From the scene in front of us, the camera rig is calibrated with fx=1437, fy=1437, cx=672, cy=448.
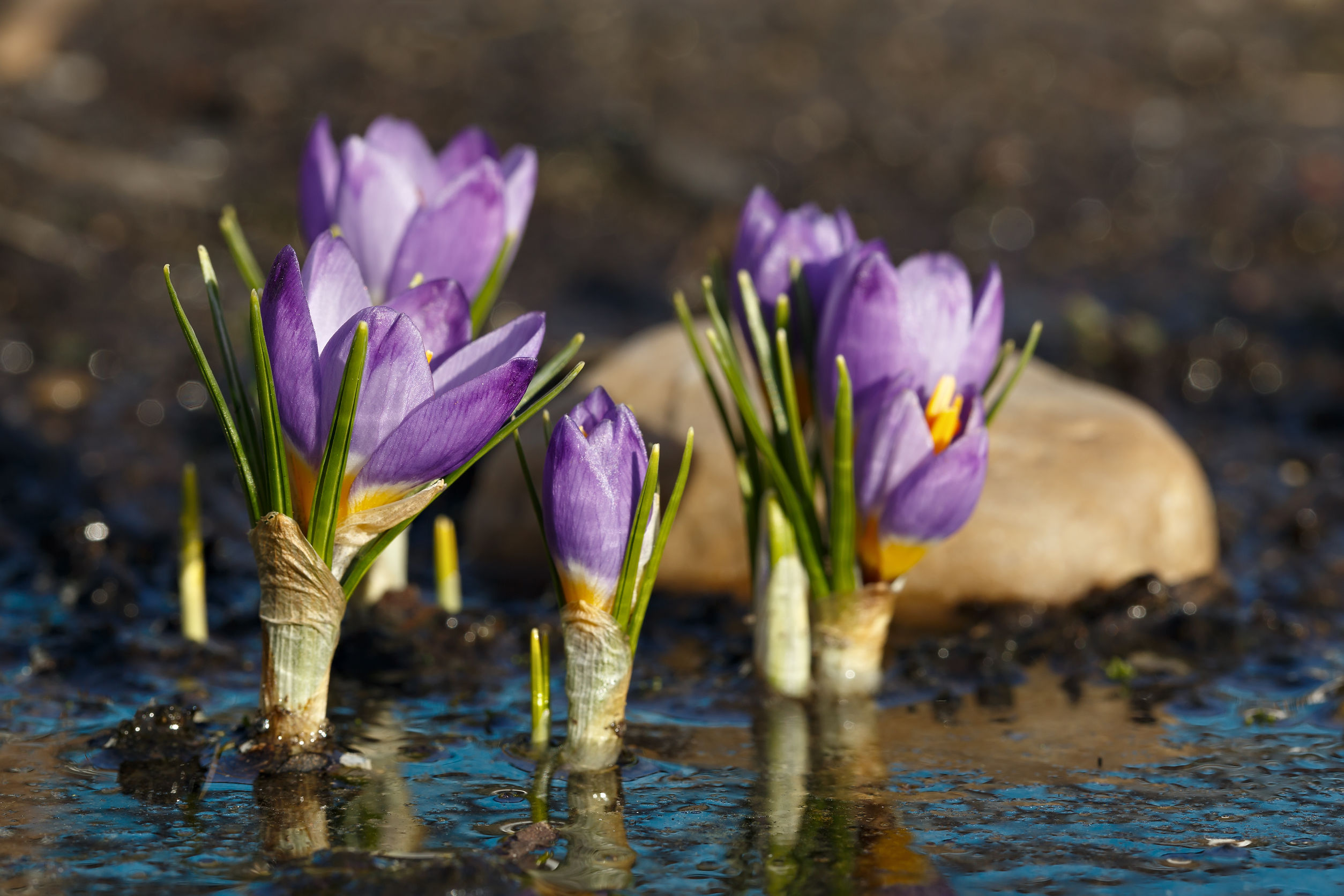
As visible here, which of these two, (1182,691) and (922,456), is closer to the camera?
(922,456)

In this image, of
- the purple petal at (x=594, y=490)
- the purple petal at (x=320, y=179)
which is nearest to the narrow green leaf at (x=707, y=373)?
the purple petal at (x=594, y=490)

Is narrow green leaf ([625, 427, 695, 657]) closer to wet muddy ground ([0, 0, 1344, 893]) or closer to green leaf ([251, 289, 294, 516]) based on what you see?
wet muddy ground ([0, 0, 1344, 893])

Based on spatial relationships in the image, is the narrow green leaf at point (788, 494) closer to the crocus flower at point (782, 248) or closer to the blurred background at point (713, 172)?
the crocus flower at point (782, 248)

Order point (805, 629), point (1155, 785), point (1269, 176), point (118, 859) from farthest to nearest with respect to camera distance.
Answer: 1. point (1269, 176)
2. point (805, 629)
3. point (1155, 785)
4. point (118, 859)

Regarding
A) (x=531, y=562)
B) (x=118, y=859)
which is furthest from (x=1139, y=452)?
(x=118, y=859)

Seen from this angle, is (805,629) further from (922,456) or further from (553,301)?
(553,301)

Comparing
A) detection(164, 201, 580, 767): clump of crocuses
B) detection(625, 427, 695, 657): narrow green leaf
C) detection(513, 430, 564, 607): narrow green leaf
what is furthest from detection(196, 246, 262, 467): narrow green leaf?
detection(625, 427, 695, 657): narrow green leaf

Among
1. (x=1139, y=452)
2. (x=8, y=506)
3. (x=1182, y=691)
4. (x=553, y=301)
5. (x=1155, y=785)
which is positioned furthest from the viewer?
(x=553, y=301)
